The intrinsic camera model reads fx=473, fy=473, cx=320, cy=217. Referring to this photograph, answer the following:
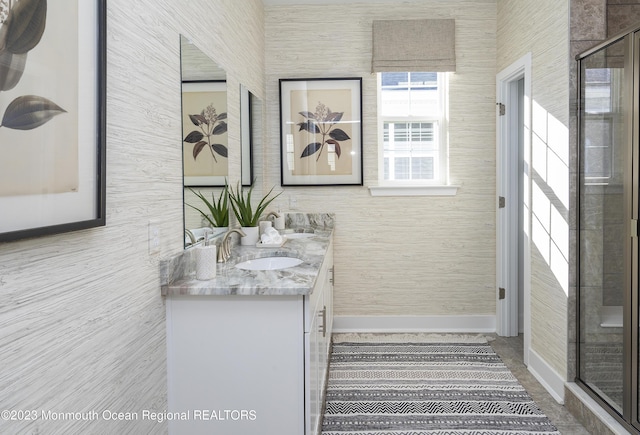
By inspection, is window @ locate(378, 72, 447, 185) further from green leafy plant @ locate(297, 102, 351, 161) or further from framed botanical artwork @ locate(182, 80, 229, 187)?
framed botanical artwork @ locate(182, 80, 229, 187)

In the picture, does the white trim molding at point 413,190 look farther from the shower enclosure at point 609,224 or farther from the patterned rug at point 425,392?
the shower enclosure at point 609,224

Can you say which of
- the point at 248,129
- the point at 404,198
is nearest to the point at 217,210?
the point at 248,129

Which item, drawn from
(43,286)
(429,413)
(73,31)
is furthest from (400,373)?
(73,31)

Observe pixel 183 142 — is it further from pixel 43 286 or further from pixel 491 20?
pixel 491 20

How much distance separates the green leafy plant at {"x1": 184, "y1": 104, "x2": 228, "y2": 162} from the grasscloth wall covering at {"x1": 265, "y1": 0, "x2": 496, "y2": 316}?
54.2 inches

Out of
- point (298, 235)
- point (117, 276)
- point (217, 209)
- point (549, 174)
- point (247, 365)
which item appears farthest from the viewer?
point (298, 235)

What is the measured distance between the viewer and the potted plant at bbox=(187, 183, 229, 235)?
2324mm

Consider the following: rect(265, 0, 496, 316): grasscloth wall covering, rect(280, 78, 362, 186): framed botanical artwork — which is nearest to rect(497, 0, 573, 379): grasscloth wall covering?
rect(265, 0, 496, 316): grasscloth wall covering

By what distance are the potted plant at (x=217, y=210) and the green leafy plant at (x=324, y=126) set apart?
140cm

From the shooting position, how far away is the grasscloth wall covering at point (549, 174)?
102 inches

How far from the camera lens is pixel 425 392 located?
2.80 meters

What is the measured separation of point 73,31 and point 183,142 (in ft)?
2.80

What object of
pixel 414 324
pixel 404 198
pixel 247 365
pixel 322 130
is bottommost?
pixel 414 324

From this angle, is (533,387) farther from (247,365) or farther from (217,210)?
(217,210)
